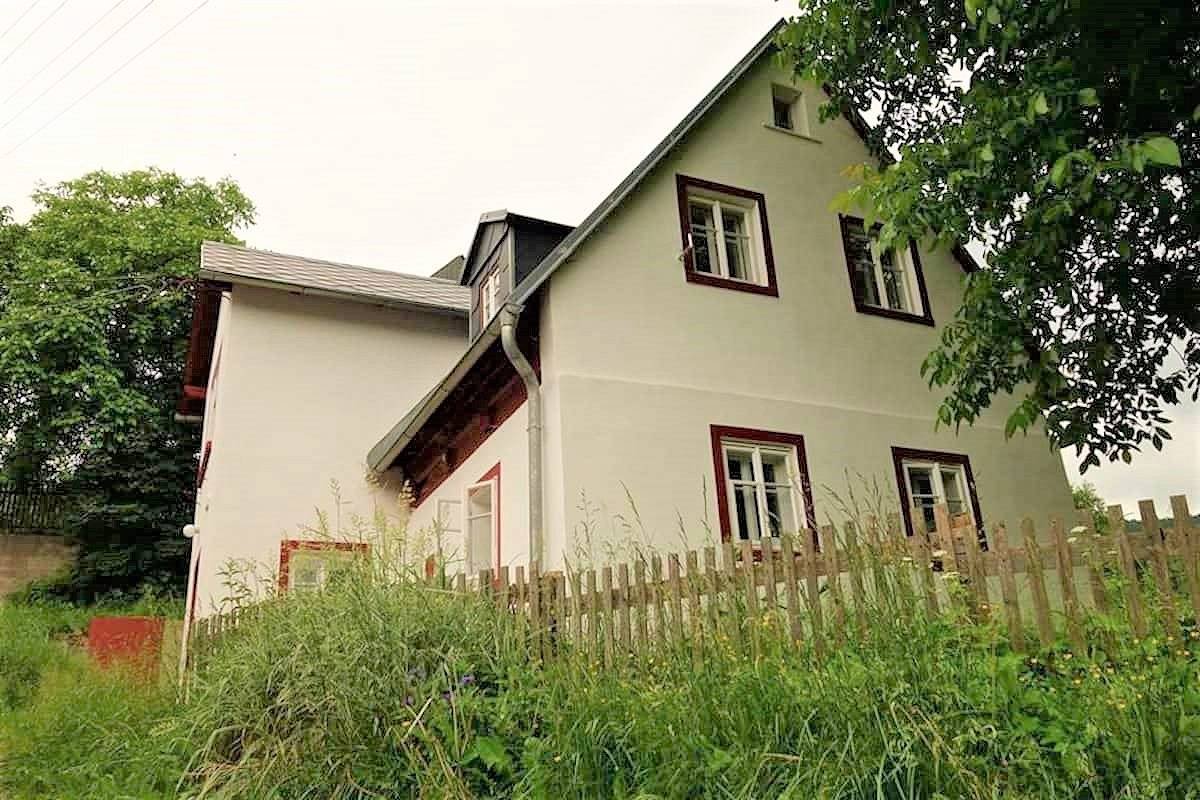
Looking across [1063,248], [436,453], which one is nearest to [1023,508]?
[1063,248]

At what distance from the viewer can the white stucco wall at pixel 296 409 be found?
10398 millimetres

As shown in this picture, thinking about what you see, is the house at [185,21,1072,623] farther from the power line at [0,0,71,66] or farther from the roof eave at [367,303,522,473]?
the power line at [0,0,71,66]

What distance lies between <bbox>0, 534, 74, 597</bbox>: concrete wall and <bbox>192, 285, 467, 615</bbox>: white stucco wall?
8974 mm

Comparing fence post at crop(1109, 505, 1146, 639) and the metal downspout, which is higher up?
the metal downspout

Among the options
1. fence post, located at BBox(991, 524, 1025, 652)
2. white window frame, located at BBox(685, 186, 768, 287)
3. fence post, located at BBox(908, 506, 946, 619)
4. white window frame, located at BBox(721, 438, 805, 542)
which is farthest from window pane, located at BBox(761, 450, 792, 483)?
fence post, located at BBox(991, 524, 1025, 652)

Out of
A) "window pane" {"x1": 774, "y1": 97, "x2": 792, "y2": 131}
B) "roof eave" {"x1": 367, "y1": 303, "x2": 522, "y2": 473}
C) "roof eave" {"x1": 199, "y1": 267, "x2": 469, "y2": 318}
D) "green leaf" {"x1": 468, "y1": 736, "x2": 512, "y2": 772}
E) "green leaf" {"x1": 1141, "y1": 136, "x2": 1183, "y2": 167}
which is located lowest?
"green leaf" {"x1": 468, "y1": 736, "x2": 512, "y2": 772}

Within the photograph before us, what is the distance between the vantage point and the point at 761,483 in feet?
26.7

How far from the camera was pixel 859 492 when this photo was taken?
27.7 feet

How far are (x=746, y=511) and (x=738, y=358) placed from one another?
1.57 meters

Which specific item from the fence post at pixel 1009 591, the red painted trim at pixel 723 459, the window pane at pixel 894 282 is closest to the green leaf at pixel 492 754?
the fence post at pixel 1009 591

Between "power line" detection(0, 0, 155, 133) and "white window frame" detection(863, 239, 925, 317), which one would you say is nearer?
"power line" detection(0, 0, 155, 133)

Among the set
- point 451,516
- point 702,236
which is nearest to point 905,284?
point 702,236

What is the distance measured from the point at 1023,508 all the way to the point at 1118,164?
599cm

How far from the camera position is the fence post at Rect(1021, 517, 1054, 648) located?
10.7ft
